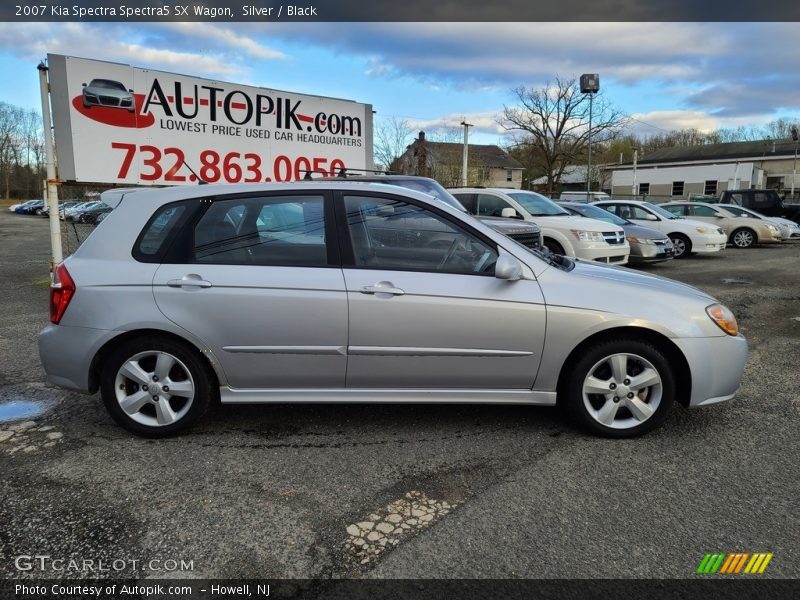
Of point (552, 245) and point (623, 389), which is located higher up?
point (552, 245)

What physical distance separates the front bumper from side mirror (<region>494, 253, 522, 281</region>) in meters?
1.08

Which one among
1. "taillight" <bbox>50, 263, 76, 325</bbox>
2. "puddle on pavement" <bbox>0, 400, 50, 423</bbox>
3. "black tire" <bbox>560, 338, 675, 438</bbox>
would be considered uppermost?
"taillight" <bbox>50, 263, 76, 325</bbox>

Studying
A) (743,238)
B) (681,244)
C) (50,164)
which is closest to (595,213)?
(681,244)

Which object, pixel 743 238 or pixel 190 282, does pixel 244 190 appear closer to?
pixel 190 282

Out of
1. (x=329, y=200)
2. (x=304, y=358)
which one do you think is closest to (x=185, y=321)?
(x=304, y=358)

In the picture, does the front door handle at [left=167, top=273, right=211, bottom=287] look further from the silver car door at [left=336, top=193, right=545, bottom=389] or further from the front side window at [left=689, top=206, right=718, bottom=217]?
the front side window at [left=689, top=206, right=718, bottom=217]

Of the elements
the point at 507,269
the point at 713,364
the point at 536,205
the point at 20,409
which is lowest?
the point at 20,409

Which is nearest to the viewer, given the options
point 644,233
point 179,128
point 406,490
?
point 406,490

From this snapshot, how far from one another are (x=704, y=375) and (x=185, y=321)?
10.7 feet

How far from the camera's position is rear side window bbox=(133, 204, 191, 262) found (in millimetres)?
3684

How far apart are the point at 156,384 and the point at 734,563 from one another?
3261mm

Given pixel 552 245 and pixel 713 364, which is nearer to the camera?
pixel 713 364

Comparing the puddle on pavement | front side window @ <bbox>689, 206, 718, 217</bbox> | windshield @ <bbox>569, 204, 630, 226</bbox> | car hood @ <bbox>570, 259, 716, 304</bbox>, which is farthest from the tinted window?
front side window @ <bbox>689, 206, 718, 217</bbox>

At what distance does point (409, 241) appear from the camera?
373 centimetres
